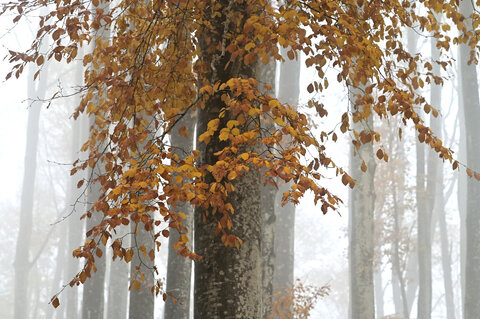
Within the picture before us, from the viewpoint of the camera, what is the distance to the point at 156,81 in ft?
18.4

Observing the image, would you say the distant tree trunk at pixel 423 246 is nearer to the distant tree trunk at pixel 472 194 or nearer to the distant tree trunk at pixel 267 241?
the distant tree trunk at pixel 472 194

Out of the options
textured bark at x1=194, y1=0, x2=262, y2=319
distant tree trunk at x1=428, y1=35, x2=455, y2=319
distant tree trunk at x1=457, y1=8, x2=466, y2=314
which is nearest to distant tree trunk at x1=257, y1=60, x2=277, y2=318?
textured bark at x1=194, y1=0, x2=262, y2=319

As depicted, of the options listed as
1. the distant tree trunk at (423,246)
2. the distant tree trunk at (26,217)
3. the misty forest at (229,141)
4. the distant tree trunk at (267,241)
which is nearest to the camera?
the misty forest at (229,141)

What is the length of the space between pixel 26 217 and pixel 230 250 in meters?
24.3

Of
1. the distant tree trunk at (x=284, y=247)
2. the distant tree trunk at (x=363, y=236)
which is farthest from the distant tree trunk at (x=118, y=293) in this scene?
the distant tree trunk at (x=363, y=236)

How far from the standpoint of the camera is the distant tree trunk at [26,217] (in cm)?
2414

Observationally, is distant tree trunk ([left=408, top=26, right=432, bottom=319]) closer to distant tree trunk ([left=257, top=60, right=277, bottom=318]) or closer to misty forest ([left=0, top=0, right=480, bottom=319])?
misty forest ([left=0, top=0, right=480, bottom=319])

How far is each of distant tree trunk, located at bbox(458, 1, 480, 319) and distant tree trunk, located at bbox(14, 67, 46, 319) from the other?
57.6 feet

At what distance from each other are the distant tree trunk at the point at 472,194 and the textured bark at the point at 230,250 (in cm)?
997

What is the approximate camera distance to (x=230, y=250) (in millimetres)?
4383

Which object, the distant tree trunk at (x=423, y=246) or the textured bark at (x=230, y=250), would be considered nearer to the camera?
the textured bark at (x=230, y=250)

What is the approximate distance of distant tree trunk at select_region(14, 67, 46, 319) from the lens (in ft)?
79.2

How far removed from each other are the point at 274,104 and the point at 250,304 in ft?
4.90

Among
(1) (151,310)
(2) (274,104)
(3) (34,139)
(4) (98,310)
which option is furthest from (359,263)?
(3) (34,139)
